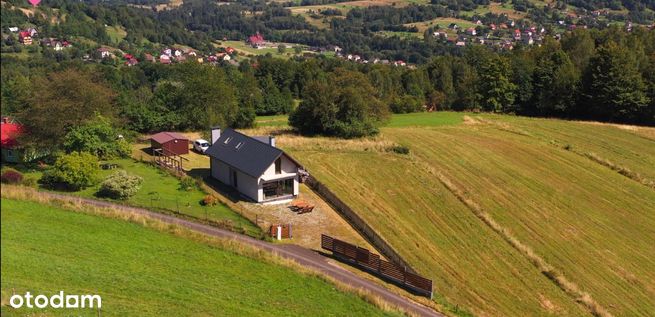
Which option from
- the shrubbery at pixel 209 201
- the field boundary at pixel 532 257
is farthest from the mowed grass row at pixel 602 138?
the shrubbery at pixel 209 201

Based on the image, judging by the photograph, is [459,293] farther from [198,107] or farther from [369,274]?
[198,107]

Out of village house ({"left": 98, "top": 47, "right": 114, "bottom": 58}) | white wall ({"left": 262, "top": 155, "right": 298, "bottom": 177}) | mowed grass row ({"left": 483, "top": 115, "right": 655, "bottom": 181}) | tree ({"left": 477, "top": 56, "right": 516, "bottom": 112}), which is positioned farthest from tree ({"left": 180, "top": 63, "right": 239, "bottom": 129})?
village house ({"left": 98, "top": 47, "right": 114, "bottom": 58})

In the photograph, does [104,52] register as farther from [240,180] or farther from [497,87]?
[240,180]

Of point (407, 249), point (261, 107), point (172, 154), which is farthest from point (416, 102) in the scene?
point (407, 249)

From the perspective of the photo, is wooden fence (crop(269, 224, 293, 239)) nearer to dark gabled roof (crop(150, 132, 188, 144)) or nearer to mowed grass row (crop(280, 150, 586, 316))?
mowed grass row (crop(280, 150, 586, 316))

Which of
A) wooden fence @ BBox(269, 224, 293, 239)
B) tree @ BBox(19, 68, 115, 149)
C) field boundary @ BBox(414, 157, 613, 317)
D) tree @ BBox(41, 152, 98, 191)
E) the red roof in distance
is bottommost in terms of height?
field boundary @ BBox(414, 157, 613, 317)

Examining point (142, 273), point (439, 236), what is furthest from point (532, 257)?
point (142, 273)
